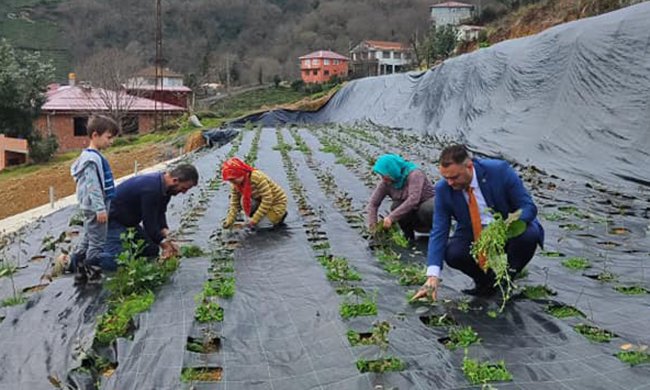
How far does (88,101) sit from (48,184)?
1559 centimetres

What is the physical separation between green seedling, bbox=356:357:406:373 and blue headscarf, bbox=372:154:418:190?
223 cm

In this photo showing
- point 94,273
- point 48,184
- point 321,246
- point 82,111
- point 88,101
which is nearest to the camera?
point 94,273

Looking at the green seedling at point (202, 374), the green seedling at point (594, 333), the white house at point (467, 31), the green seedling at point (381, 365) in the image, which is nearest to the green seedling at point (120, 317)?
the green seedling at point (202, 374)

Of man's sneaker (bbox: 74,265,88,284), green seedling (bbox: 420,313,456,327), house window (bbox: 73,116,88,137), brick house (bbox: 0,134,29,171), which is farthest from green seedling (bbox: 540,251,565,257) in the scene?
house window (bbox: 73,116,88,137)

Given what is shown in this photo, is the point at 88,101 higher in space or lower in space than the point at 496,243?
higher

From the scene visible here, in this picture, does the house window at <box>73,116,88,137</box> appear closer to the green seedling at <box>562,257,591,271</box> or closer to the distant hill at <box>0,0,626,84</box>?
the distant hill at <box>0,0,626,84</box>

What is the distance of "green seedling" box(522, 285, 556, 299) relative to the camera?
146 inches

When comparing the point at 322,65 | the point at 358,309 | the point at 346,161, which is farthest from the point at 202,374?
the point at 322,65

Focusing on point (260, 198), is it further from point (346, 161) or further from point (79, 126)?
point (79, 126)

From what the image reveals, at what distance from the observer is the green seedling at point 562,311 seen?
3.43 meters

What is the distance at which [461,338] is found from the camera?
3062mm

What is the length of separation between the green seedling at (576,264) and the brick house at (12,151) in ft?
70.5

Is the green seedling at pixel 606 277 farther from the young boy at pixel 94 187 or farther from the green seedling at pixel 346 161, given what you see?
the green seedling at pixel 346 161

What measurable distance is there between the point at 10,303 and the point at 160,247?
1124mm
